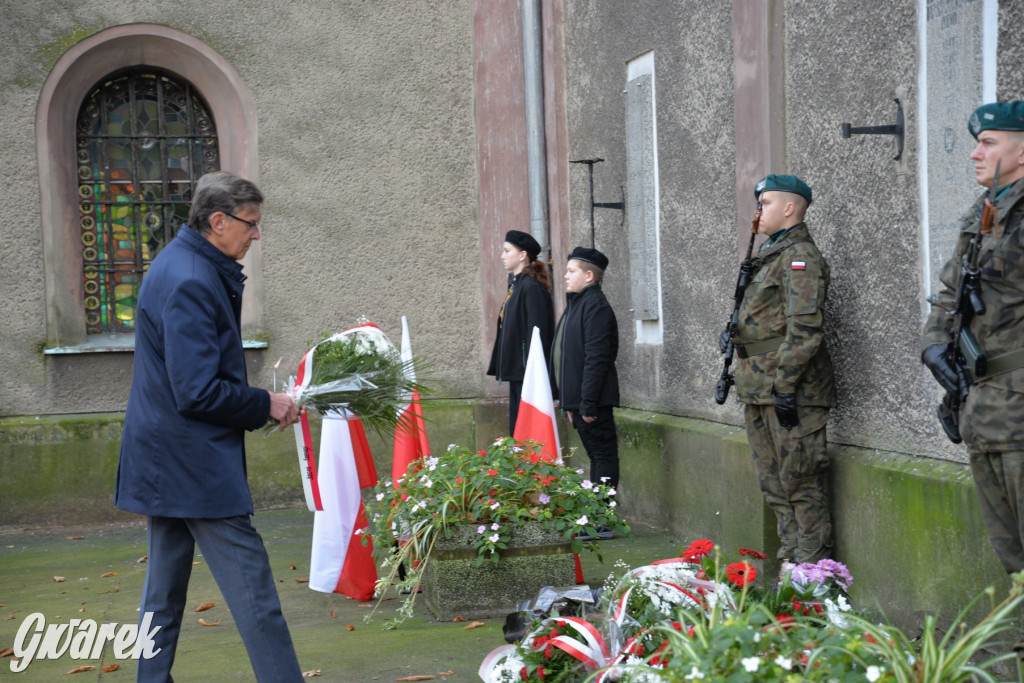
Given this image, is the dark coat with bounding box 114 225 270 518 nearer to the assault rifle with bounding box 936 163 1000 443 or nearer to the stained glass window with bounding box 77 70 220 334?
the assault rifle with bounding box 936 163 1000 443

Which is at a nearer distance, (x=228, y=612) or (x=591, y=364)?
(x=228, y=612)

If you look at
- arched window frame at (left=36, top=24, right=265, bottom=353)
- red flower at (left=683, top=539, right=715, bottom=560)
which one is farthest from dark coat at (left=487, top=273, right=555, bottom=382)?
red flower at (left=683, top=539, right=715, bottom=560)

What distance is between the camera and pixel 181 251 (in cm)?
366

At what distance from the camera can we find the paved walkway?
15.7 feet

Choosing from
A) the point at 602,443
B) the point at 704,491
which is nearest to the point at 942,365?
the point at 704,491

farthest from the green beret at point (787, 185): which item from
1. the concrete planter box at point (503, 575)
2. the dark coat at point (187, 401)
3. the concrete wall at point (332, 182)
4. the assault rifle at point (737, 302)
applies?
the concrete wall at point (332, 182)

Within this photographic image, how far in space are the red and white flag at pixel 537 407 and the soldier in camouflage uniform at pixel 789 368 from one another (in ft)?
3.71

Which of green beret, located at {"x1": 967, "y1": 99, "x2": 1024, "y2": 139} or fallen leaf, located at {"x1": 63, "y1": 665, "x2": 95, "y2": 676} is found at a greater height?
green beret, located at {"x1": 967, "y1": 99, "x2": 1024, "y2": 139}

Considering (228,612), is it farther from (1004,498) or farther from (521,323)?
(1004,498)

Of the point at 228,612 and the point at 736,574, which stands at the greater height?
the point at 736,574

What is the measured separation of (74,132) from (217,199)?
650 cm

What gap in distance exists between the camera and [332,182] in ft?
31.8

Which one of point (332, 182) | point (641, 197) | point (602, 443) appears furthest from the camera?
point (332, 182)

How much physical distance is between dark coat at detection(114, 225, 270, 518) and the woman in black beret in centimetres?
435
